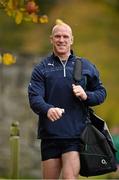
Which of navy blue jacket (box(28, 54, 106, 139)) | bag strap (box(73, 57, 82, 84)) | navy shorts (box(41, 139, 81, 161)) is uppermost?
bag strap (box(73, 57, 82, 84))

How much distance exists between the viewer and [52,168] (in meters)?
4.95

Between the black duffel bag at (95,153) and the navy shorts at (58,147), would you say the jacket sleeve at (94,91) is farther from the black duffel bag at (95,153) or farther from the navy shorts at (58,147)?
the navy shorts at (58,147)

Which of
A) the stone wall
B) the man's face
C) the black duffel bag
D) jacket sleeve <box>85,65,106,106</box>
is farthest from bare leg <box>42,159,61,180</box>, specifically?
the stone wall

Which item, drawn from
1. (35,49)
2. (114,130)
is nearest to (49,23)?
(35,49)

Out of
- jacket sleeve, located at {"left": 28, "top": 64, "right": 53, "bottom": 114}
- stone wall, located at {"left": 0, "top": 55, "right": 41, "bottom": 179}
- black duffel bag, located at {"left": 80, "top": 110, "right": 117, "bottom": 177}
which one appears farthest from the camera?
stone wall, located at {"left": 0, "top": 55, "right": 41, "bottom": 179}

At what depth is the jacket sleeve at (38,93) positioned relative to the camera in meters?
4.79

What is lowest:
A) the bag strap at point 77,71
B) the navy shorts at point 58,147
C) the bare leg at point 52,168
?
the bare leg at point 52,168

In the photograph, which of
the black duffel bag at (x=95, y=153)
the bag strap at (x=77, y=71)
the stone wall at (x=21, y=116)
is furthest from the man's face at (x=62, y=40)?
the stone wall at (x=21, y=116)

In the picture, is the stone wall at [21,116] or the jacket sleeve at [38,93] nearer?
the jacket sleeve at [38,93]

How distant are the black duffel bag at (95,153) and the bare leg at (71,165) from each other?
0.15 feet

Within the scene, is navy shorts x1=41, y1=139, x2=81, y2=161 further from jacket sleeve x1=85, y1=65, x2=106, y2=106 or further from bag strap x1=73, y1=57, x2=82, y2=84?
bag strap x1=73, y1=57, x2=82, y2=84

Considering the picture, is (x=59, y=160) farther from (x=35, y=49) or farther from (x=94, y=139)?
(x=35, y=49)

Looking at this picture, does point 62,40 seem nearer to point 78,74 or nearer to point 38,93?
point 78,74

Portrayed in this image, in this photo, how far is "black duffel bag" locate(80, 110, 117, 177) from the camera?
4891 mm
